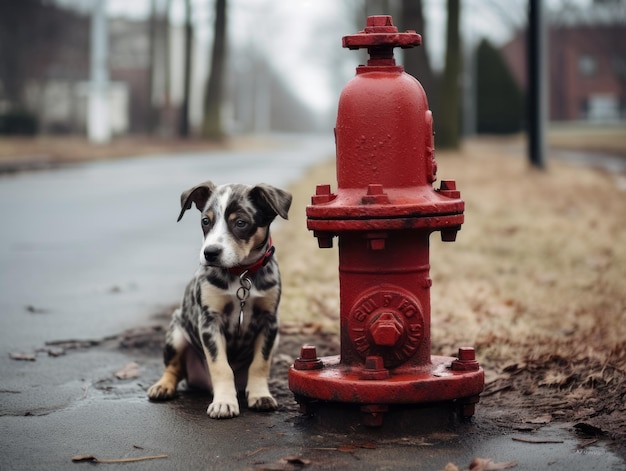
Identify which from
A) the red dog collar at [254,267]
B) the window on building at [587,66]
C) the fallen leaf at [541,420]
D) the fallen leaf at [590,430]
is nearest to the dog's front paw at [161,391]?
the red dog collar at [254,267]

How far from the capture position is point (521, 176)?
19.1 m

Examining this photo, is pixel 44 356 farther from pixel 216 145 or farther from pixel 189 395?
pixel 216 145

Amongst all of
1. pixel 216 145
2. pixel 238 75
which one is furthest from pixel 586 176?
pixel 238 75

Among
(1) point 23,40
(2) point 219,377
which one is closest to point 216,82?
(1) point 23,40

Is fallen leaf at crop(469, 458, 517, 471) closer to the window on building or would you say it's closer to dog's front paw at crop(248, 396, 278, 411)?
→ dog's front paw at crop(248, 396, 278, 411)

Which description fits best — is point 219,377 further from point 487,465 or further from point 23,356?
point 23,356

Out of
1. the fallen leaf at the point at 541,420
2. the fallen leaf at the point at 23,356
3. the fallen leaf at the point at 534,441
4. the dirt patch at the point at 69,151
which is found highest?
the dirt patch at the point at 69,151

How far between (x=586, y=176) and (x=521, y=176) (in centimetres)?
216

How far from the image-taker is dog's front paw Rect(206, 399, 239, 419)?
4586mm

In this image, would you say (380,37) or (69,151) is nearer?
(380,37)

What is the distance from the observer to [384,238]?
420cm

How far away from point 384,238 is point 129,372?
6.66 ft

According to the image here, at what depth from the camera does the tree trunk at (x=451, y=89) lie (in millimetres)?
28562

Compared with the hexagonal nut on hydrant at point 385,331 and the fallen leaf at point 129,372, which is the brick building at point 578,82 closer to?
the fallen leaf at point 129,372
